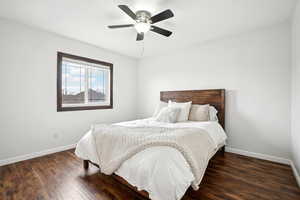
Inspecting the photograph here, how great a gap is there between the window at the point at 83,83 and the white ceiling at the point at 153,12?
620mm

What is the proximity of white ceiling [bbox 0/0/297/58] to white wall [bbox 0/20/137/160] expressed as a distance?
270mm

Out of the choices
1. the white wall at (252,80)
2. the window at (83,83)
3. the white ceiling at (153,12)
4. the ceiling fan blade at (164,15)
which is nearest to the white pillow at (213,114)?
the white wall at (252,80)

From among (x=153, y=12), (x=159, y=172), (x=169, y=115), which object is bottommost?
(x=159, y=172)

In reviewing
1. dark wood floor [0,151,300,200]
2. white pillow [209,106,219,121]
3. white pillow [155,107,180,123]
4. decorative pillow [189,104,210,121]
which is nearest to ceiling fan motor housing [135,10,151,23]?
white pillow [155,107,180,123]

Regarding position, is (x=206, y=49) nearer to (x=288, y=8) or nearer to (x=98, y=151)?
(x=288, y=8)

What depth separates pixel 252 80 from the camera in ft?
9.25

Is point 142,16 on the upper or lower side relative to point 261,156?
upper

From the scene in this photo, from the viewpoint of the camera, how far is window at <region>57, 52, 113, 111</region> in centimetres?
319

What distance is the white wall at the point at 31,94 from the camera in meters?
2.46

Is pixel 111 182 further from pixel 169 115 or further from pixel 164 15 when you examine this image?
pixel 164 15

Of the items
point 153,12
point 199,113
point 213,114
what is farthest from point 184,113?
point 153,12

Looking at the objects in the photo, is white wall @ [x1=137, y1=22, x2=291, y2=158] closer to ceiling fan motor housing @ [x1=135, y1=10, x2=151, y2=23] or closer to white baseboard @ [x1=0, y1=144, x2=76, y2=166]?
ceiling fan motor housing @ [x1=135, y1=10, x2=151, y2=23]

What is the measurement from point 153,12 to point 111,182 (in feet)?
8.59

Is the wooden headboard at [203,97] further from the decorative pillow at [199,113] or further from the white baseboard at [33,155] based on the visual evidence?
the white baseboard at [33,155]
